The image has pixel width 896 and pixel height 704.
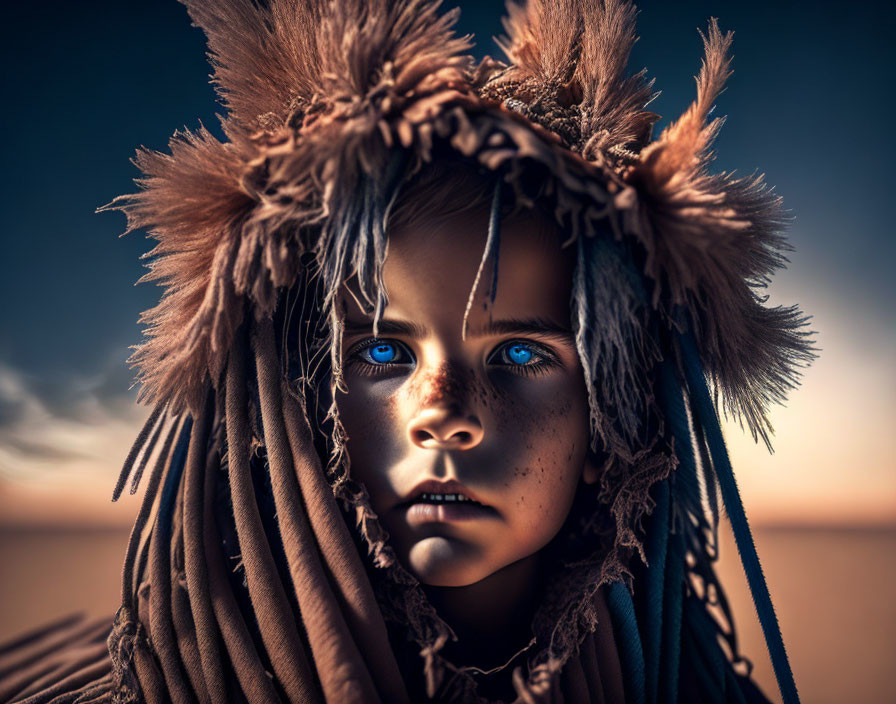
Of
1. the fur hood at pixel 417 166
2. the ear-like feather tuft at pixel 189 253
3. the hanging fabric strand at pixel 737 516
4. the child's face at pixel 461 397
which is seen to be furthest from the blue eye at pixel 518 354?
the ear-like feather tuft at pixel 189 253

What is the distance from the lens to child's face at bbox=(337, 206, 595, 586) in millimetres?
859

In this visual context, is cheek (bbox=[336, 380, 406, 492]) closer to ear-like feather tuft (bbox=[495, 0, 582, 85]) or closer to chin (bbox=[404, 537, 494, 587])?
chin (bbox=[404, 537, 494, 587])

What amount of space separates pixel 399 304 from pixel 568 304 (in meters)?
0.25

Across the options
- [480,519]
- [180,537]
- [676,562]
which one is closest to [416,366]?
[480,519]

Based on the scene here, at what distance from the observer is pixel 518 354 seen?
94cm

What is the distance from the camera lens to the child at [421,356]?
2.71 feet

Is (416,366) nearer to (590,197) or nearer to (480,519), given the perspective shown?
Answer: (480,519)

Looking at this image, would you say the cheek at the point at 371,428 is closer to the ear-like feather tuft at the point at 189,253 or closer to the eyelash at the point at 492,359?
the eyelash at the point at 492,359

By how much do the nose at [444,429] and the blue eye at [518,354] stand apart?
0.13 metres

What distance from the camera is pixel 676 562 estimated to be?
3.60ft

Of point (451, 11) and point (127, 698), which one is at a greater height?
point (451, 11)

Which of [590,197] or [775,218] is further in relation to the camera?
[775,218]

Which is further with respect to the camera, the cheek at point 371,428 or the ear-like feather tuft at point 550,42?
the ear-like feather tuft at point 550,42

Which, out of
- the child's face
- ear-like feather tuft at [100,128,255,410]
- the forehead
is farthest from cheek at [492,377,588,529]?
ear-like feather tuft at [100,128,255,410]
